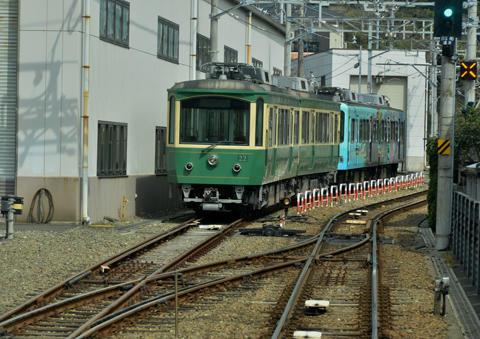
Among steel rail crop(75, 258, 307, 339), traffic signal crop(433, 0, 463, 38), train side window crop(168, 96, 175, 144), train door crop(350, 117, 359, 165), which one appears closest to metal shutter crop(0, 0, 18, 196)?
train side window crop(168, 96, 175, 144)

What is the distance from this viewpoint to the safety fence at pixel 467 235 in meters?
12.2

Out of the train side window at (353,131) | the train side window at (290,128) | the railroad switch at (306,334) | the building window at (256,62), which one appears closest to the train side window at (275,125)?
the train side window at (290,128)

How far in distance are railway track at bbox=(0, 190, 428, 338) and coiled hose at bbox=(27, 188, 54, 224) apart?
5.40 meters

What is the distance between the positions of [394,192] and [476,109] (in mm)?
12965

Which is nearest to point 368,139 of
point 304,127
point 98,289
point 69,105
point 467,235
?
point 304,127

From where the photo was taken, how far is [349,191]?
28.5 meters

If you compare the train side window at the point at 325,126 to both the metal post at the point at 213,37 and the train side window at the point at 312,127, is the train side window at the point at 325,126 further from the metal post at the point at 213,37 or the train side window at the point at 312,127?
the metal post at the point at 213,37

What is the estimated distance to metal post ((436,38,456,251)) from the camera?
53.9 ft

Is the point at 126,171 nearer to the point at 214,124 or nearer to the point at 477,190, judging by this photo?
the point at 214,124

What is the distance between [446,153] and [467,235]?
3.51 meters

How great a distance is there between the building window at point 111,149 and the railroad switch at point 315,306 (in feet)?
38.1

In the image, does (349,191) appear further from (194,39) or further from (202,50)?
(202,50)

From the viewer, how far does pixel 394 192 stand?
35.0 meters

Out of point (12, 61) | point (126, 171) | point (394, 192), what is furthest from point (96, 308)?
point (394, 192)
